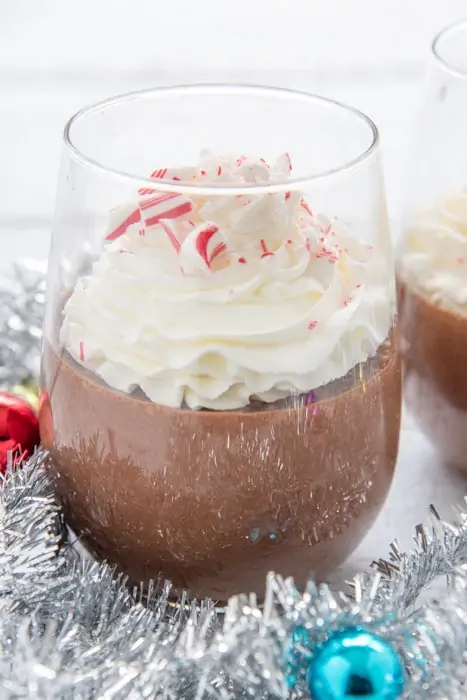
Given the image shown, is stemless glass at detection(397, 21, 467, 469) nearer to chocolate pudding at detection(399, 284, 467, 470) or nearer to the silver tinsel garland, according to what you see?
chocolate pudding at detection(399, 284, 467, 470)

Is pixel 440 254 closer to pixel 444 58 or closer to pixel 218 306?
pixel 444 58

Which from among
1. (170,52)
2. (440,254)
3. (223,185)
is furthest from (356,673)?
(170,52)

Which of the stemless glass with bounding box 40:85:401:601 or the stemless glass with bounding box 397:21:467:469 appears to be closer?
the stemless glass with bounding box 40:85:401:601

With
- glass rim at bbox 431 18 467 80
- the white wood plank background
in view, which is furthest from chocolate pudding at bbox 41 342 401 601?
the white wood plank background

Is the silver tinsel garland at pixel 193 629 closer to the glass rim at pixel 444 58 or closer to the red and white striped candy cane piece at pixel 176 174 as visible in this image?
the red and white striped candy cane piece at pixel 176 174

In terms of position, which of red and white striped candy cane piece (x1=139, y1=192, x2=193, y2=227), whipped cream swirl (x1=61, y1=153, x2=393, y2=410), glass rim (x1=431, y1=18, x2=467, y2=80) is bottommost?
whipped cream swirl (x1=61, y1=153, x2=393, y2=410)

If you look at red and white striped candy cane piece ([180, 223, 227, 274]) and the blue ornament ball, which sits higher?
red and white striped candy cane piece ([180, 223, 227, 274])

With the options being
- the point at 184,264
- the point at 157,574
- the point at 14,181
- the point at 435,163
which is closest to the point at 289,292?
the point at 184,264

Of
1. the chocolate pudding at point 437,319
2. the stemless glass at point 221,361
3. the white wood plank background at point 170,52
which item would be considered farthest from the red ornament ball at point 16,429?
the white wood plank background at point 170,52
